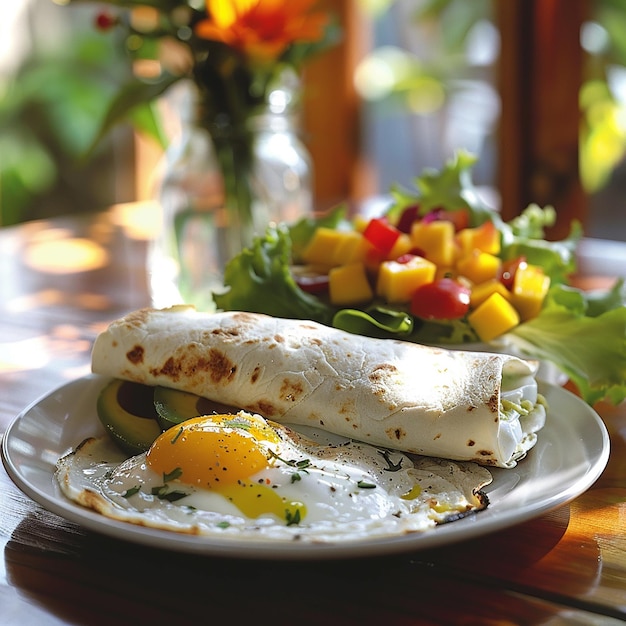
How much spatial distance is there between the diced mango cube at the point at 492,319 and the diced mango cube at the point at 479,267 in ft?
0.51

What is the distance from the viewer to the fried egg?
1062mm

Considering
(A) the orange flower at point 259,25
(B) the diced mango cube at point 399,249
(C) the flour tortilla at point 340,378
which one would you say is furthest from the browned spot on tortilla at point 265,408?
(A) the orange flower at point 259,25

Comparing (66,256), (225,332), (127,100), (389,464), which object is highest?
(127,100)

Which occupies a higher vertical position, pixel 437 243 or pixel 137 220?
pixel 437 243

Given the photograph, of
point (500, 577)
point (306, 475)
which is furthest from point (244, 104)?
point (500, 577)

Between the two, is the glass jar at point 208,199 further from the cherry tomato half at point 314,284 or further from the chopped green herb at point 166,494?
the chopped green herb at point 166,494

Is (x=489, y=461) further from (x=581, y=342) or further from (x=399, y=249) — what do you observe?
(x=399, y=249)

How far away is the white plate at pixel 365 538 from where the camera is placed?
95 centimetres

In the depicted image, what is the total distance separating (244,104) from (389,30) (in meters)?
3.68

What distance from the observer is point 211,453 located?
1150 millimetres

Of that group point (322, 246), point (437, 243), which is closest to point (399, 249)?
point (437, 243)

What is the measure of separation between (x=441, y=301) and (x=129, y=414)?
0.64 m

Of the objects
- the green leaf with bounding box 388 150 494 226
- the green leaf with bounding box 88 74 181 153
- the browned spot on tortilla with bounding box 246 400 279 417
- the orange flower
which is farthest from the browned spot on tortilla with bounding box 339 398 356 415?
the green leaf with bounding box 88 74 181 153

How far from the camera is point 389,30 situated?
225 inches
